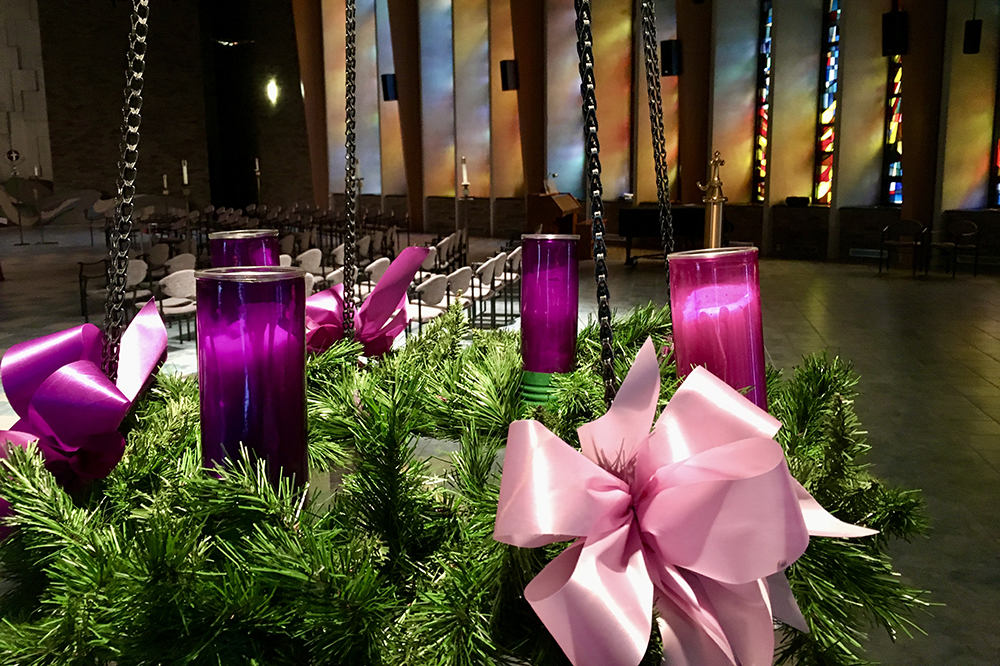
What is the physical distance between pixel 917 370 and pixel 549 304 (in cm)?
561

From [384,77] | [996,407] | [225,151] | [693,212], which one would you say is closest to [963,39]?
[693,212]

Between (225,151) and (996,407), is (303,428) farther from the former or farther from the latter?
(225,151)

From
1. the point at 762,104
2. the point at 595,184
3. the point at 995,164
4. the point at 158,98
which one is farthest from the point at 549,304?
the point at 158,98

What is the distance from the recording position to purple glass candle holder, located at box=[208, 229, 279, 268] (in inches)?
41.2

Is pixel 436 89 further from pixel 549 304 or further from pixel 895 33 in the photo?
pixel 549 304

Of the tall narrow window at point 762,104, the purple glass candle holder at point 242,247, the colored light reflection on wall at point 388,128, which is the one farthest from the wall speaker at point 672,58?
the purple glass candle holder at point 242,247

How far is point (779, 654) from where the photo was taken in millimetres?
583

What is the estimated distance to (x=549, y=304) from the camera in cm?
104

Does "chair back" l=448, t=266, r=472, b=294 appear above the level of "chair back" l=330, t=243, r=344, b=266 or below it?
below

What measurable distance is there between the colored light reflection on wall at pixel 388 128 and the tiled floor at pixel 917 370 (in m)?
8.49

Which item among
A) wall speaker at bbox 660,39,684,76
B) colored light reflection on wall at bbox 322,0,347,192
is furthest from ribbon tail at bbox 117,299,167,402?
colored light reflection on wall at bbox 322,0,347,192

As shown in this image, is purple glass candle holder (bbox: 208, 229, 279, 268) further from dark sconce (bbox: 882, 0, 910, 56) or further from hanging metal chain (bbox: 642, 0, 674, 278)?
dark sconce (bbox: 882, 0, 910, 56)

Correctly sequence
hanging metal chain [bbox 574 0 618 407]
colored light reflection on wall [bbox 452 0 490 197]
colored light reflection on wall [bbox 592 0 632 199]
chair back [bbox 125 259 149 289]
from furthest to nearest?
colored light reflection on wall [bbox 452 0 490 197]
colored light reflection on wall [bbox 592 0 632 199]
chair back [bbox 125 259 149 289]
hanging metal chain [bbox 574 0 618 407]

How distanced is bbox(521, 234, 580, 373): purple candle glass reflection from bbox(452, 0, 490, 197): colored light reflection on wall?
1663 cm
